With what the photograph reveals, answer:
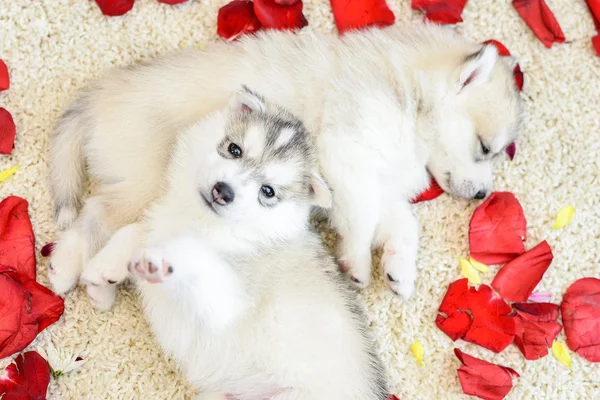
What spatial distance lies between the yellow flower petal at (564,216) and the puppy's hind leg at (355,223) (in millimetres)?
949

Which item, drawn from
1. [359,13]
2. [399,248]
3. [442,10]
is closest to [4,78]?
[359,13]

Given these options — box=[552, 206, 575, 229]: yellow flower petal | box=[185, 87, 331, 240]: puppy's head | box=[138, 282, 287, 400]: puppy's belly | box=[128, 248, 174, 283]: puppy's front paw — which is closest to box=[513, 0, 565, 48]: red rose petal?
box=[552, 206, 575, 229]: yellow flower petal

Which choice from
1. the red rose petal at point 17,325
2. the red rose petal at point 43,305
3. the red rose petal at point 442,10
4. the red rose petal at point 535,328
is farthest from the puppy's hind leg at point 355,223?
the red rose petal at point 17,325

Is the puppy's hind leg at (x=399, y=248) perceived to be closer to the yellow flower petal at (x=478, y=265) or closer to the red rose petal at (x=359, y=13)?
the yellow flower petal at (x=478, y=265)

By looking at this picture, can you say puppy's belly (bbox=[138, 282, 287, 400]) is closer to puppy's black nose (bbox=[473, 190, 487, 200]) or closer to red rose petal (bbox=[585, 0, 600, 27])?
puppy's black nose (bbox=[473, 190, 487, 200])

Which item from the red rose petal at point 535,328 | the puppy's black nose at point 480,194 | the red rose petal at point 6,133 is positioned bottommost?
the red rose petal at point 535,328

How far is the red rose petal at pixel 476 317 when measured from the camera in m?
3.09

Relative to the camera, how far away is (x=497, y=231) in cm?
325

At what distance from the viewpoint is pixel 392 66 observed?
10.1ft

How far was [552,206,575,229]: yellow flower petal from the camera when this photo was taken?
130 inches

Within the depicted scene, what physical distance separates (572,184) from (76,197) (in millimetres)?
2359

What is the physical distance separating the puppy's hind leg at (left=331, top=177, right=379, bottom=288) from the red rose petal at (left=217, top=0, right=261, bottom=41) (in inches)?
38.9

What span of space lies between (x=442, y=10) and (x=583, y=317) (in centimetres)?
163

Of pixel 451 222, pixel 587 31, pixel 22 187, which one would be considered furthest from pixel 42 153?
pixel 587 31
